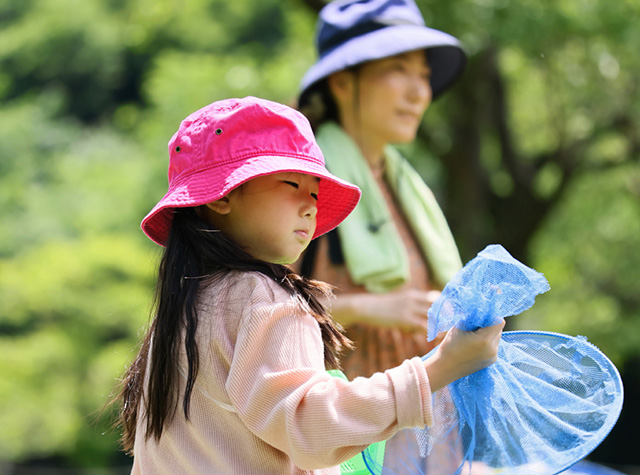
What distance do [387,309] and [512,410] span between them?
2.97ft

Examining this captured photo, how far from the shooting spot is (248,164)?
1.29 metres

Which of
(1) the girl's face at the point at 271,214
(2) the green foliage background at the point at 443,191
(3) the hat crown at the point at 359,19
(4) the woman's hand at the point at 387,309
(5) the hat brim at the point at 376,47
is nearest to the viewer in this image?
(1) the girl's face at the point at 271,214

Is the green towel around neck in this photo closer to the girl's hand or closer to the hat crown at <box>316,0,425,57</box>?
the hat crown at <box>316,0,425,57</box>

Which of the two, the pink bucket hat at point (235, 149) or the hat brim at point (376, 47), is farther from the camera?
the hat brim at point (376, 47)

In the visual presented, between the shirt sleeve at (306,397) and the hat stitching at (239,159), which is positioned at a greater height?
the hat stitching at (239,159)

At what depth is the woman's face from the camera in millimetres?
2432

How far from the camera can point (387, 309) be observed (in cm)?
221

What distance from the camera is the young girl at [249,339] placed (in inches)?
44.5

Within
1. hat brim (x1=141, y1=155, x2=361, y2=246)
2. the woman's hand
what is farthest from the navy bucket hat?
hat brim (x1=141, y1=155, x2=361, y2=246)

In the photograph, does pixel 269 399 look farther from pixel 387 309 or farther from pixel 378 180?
pixel 378 180

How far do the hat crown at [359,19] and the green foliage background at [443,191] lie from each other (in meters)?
2.72

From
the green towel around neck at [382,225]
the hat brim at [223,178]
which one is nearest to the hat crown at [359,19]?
the green towel around neck at [382,225]

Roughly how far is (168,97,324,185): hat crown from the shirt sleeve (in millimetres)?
259

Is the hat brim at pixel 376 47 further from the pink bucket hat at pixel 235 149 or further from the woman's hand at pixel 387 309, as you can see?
the pink bucket hat at pixel 235 149
